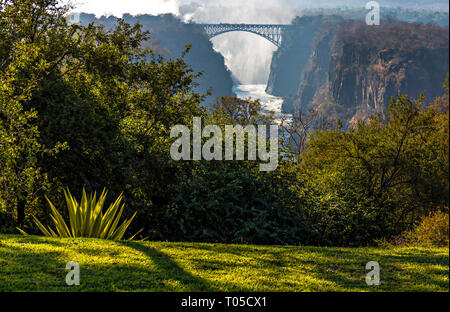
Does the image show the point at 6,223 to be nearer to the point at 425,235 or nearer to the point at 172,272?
the point at 172,272

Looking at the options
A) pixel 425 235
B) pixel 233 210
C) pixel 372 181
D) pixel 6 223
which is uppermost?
pixel 372 181

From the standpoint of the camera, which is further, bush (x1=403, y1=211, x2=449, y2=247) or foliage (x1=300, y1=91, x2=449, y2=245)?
foliage (x1=300, y1=91, x2=449, y2=245)

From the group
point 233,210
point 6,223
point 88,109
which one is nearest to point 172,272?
point 233,210

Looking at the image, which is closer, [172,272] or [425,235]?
[172,272]

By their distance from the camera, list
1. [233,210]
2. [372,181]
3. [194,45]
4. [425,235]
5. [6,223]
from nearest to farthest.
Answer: [425,235], [233,210], [6,223], [372,181], [194,45]

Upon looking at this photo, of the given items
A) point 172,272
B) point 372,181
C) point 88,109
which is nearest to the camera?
point 172,272

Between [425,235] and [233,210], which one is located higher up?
A: [233,210]

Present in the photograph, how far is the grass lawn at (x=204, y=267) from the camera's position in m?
5.91

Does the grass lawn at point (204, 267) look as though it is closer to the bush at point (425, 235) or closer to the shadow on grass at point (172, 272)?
the shadow on grass at point (172, 272)

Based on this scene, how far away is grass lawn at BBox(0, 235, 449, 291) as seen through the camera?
5910 mm

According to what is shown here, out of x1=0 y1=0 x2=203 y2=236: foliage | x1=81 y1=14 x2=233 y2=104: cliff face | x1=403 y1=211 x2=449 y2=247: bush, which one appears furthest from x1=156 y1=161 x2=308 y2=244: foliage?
x1=81 y1=14 x2=233 y2=104: cliff face

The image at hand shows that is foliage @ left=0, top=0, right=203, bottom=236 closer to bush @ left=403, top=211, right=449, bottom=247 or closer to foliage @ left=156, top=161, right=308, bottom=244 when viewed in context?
foliage @ left=156, top=161, right=308, bottom=244

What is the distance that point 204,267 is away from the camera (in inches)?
275

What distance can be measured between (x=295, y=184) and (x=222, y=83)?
159421 millimetres
